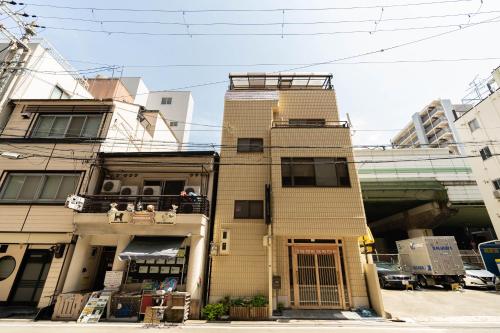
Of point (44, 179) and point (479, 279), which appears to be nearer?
point (44, 179)

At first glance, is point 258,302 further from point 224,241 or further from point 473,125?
point 473,125

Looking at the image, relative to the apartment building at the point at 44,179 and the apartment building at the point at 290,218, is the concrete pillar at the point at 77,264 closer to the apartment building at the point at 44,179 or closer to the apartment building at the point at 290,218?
the apartment building at the point at 44,179

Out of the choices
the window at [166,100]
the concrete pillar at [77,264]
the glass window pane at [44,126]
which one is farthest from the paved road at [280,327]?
the window at [166,100]

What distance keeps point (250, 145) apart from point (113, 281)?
10.2 m

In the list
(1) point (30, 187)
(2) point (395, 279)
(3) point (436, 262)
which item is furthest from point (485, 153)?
(1) point (30, 187)

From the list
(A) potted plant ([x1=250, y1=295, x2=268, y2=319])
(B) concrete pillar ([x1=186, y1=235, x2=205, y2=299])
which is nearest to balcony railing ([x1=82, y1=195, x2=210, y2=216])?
(B) concrete pillar ([x1=186, y1=235, x2=205, y2=299])

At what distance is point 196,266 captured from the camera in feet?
37.3

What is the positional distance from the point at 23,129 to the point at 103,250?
9408mm

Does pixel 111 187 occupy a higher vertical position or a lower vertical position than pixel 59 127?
lower

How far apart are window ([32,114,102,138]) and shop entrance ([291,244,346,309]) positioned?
1465 centimetres

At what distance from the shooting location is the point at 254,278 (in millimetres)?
11938

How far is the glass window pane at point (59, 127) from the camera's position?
596 inches

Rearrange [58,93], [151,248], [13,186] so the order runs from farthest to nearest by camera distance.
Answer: [58,93] → [13,186] → [151,248]

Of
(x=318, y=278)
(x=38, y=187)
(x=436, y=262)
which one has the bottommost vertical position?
(x=318, y=278)
